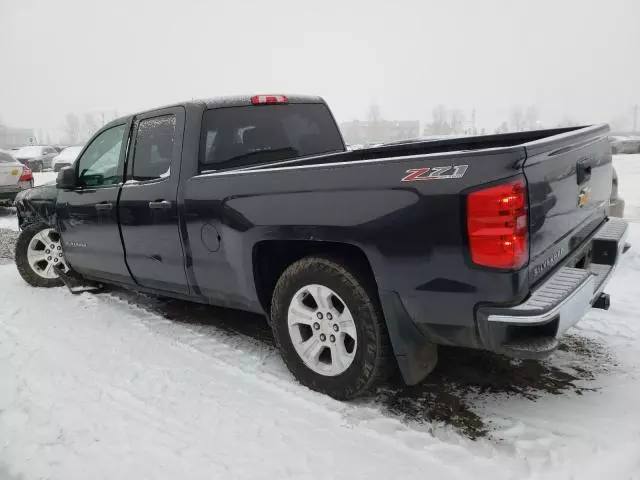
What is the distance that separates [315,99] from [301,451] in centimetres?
306

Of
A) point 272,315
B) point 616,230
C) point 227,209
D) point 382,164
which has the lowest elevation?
point 272,315

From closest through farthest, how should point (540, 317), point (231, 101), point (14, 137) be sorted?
point (540, 317) → point (231, 101) → point (14, 137)

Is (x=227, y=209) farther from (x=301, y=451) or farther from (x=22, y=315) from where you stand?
(x=22, y=315)

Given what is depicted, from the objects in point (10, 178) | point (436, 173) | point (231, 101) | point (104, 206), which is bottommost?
point (10, 178)

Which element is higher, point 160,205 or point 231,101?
point 231,101

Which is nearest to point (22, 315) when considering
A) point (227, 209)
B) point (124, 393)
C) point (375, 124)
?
point (124, 393)

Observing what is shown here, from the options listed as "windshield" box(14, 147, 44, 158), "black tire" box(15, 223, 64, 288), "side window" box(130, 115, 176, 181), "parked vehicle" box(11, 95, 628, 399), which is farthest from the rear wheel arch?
"windshield" box(14, 147, 44, 158)

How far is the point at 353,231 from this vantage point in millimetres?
2652

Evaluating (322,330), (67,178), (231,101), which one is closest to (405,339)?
(322,330)

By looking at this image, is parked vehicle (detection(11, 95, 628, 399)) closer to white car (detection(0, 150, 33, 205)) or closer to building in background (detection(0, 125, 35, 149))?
white car (detection(0, 150, 33, 205))

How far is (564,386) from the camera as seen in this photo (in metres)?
3.04

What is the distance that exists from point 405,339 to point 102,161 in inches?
132

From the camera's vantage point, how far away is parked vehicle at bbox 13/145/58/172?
2820 centimetres

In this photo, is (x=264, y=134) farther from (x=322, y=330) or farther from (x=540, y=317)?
(x=540, y=317)
